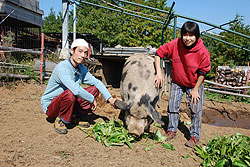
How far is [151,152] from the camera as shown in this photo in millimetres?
3057

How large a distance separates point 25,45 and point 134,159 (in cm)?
1376

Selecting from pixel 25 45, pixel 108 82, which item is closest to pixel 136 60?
pixel 108 82

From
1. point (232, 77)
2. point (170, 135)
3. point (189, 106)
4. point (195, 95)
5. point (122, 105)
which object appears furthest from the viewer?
point (232, 77)

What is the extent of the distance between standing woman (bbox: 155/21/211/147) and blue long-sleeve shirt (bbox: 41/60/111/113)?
134 cm

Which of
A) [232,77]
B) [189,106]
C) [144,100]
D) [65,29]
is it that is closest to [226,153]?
[189,106]

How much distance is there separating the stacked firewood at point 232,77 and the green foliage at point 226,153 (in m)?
10.6

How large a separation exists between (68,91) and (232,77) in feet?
40.8

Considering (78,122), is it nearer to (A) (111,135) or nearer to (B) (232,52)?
(A) (111,135)

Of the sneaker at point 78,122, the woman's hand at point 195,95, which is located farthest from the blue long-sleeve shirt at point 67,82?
the woman's hand at point 195,95

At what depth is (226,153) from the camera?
2.82 meters

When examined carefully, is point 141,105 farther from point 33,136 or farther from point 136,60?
point 33,136

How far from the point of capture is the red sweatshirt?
10.3 ft

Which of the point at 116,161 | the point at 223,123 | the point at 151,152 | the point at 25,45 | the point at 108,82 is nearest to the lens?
the point at 116,161

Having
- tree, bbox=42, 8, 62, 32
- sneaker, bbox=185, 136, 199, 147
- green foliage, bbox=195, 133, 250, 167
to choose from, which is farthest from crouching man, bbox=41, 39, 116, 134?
tree, bbox=42, 8, 62, 32
